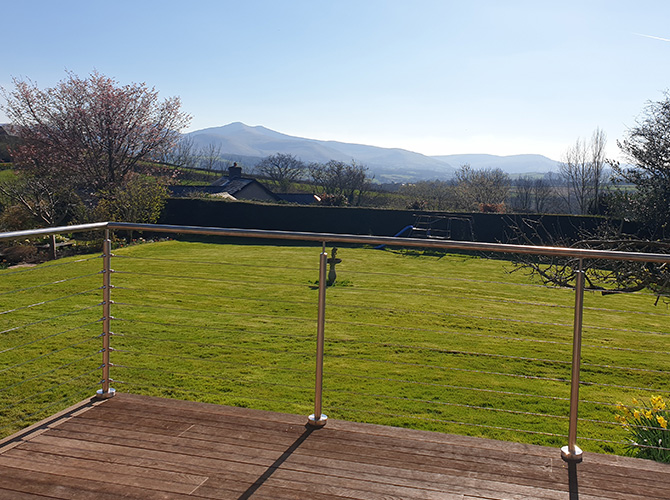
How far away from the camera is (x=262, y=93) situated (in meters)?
27.7

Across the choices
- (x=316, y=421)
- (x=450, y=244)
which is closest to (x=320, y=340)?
(x=316, y=421)

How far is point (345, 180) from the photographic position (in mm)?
35031

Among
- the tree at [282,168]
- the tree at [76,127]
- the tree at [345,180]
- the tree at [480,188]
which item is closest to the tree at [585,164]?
the tree at [480,188]

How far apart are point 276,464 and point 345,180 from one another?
109 ft

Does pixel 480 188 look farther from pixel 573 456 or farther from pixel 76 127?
pixel 573 456

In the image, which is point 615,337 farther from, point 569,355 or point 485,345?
point 485,345

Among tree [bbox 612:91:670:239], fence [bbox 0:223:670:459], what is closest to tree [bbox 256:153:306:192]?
fence [bbox 0:223:670:459]

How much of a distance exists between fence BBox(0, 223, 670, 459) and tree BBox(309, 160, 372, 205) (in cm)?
2214

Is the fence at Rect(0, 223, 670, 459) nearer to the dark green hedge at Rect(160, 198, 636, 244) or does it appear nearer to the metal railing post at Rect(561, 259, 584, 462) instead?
the metal railing post at Rect(561, 259, 584, 462)

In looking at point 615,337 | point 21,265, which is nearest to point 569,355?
point 615,337

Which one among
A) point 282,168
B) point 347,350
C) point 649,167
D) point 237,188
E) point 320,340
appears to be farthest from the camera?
point 282,168

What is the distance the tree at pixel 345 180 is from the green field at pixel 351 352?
21957 mm

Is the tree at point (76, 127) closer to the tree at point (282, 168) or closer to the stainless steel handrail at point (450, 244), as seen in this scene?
the stainless steel handrail at point (450, 244)

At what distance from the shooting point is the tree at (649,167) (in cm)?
952
